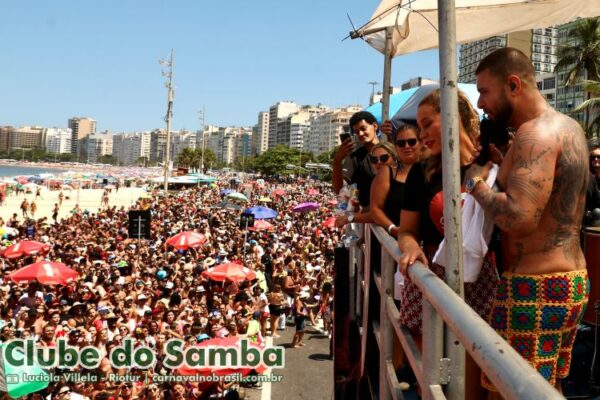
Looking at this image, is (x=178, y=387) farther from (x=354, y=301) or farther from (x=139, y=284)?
(x=139, y=284)

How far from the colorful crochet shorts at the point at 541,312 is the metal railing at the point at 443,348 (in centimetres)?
30

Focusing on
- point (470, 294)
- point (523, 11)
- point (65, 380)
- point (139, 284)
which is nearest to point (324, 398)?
point (65, 380)

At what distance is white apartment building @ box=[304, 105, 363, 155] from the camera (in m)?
166

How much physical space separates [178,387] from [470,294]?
701cm

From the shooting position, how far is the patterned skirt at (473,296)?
2.02 metres

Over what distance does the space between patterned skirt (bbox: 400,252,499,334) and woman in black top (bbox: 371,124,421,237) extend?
0.78 metres

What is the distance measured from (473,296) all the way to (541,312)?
33 cm

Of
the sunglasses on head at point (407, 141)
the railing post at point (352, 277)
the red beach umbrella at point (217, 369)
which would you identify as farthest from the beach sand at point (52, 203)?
the sunglasses on head at point (407, 141)

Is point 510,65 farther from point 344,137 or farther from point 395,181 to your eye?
point 344,137

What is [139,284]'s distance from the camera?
1397cm

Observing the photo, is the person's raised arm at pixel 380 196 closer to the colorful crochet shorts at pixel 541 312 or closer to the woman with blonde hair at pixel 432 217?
the woman with blonde hair at pixel 432 217

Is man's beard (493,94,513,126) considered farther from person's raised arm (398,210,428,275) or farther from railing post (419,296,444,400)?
railing post (419,296,444,400)

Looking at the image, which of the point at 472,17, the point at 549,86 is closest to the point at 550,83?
the point at 549,86

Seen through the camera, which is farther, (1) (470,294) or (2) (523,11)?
(2) (523,11)
